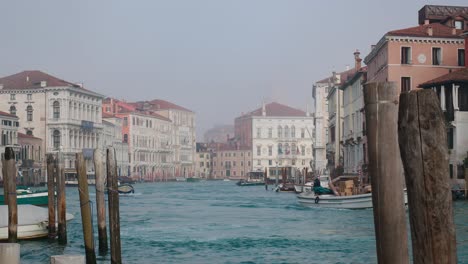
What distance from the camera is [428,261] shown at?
3316mm

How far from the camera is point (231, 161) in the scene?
122625 mm

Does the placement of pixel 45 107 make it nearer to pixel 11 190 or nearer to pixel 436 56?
pixel 436 56

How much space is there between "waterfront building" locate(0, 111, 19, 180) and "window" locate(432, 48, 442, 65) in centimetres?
3861

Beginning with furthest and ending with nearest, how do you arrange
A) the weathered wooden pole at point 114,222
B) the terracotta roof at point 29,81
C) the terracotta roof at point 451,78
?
the terracotta roof at point 29,81
the terracotta roof at point 451,78
the weathered wooden pole at point 114,222

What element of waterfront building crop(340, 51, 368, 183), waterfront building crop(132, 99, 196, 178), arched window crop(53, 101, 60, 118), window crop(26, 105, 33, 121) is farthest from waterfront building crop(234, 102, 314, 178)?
waterfront building crop(340, 51, 368, 183)

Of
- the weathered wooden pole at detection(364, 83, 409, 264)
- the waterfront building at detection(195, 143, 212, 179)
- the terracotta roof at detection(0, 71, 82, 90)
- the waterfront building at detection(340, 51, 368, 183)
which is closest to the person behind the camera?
the weathered wooden pole at detection(364, 83, 409, 264)

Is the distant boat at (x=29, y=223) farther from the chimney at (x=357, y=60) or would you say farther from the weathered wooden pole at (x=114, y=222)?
the chimney at (x=357, y=60)

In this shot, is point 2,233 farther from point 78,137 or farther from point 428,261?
point 78,137

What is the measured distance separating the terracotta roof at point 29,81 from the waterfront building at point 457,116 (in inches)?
1981

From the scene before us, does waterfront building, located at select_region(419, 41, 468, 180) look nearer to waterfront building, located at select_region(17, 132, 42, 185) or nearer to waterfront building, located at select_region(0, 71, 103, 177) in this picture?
waterfront building, located at select_region(17, 132, 42, 185)

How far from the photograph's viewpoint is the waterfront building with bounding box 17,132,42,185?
212ft

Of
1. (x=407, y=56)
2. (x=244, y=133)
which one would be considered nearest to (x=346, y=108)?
(x=407, y=56)

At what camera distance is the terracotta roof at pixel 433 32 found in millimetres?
35031

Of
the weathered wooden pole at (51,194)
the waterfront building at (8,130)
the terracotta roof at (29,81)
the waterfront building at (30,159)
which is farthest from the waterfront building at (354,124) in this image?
the terracotta roof at (29,81)
